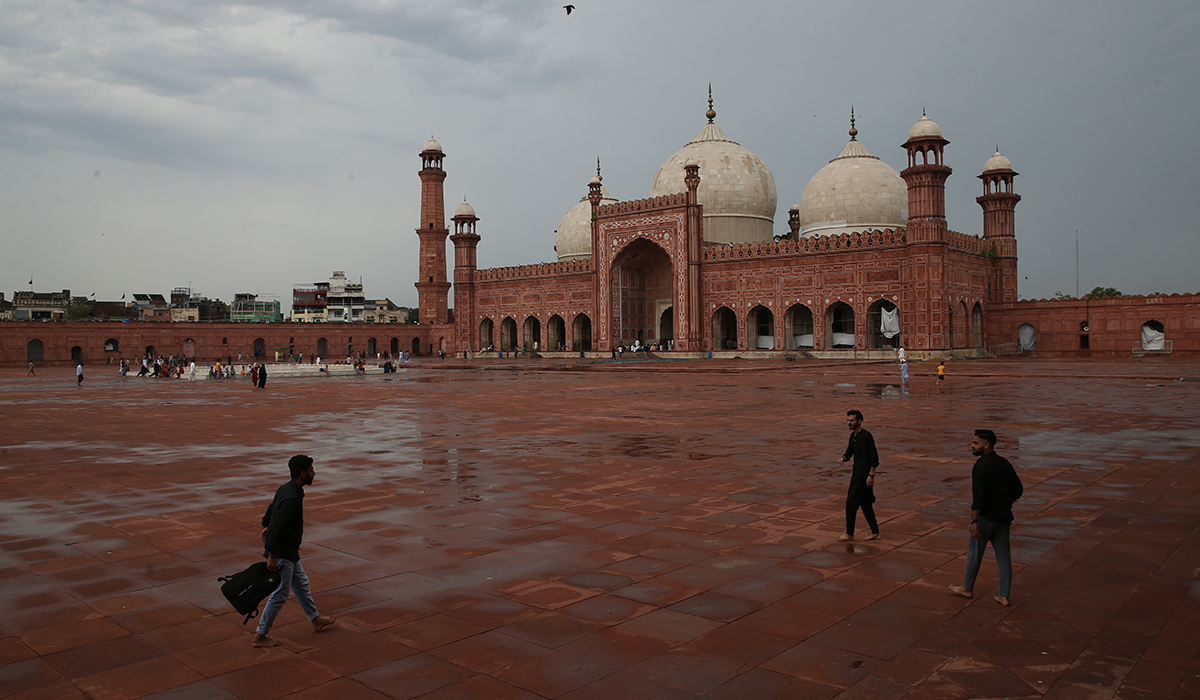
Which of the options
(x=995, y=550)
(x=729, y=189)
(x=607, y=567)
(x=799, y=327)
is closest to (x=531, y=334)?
(x=729, y=189)

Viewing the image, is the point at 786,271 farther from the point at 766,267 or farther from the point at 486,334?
the point at 486,334

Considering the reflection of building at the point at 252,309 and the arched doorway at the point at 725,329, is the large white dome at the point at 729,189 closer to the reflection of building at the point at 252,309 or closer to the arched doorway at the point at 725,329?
the arched doorway at the point at 725,329

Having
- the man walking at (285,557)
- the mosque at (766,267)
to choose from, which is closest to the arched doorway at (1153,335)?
the mosque at (766,267)

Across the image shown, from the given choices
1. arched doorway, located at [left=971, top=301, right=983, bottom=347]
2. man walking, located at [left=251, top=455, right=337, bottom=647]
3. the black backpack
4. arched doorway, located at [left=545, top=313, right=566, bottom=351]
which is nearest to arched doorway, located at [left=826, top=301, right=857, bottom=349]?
arched doorway, located at [left=971, top=301, right=983, bottom=347]

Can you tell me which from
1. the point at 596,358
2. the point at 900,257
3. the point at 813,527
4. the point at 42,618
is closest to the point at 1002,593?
the point at 813,527

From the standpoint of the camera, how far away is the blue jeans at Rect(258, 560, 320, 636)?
11.7ft

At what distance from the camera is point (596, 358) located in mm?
37438

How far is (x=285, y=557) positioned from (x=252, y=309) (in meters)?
75.9

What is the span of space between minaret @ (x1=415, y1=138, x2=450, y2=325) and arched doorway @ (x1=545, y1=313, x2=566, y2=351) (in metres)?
9.78

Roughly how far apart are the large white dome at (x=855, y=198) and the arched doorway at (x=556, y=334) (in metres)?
14.3

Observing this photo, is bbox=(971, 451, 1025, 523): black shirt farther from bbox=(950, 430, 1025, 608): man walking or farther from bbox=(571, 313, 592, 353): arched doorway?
bbox=(571, 313, 592, 353): arched doorway

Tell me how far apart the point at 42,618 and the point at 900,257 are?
30.2 m

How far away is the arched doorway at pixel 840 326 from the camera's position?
32406 millimetres

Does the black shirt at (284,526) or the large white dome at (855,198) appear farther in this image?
the large white dome at (855,198)
